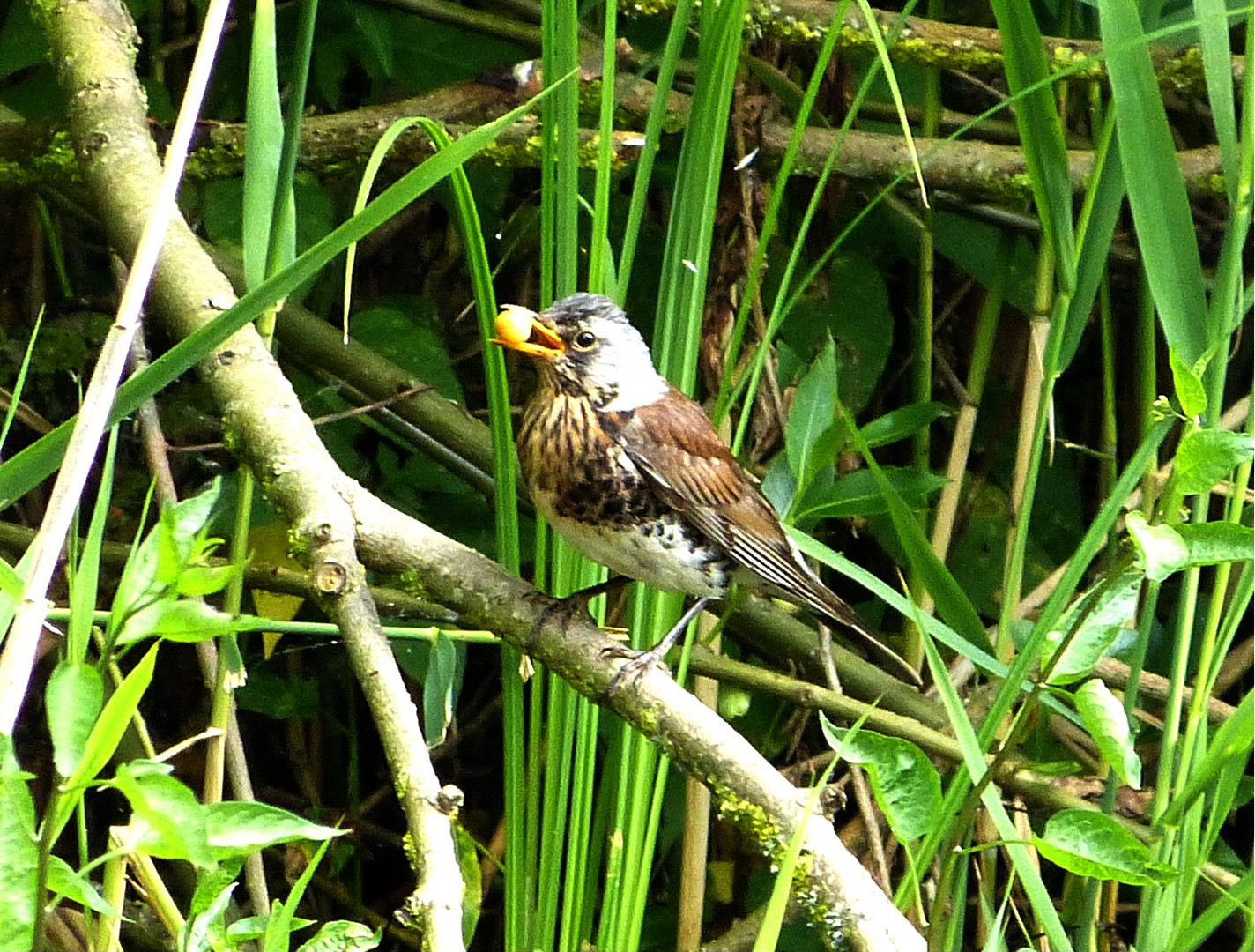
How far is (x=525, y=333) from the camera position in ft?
7.94

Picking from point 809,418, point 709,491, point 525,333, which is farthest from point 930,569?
point 525,333

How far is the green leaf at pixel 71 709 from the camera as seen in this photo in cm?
92

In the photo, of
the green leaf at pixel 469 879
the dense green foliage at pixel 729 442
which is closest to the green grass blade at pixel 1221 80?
the dense green foliage at pixel 729 442

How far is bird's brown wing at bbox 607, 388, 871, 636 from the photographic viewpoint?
2.42 m

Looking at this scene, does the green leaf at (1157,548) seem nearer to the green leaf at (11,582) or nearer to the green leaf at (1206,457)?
the green leaf at (1206,457)

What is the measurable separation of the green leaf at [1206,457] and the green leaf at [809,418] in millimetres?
930

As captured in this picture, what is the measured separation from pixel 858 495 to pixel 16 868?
159cm

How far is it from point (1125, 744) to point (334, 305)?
90.3 inches

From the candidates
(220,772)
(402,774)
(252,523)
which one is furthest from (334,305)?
(402,774)

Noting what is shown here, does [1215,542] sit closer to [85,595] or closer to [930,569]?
[930,569]

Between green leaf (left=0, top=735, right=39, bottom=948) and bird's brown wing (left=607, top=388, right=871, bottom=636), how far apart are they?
157cm

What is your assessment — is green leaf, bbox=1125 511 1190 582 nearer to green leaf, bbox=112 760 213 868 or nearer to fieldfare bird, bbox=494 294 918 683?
green leaf, bbox=112 760 213 868

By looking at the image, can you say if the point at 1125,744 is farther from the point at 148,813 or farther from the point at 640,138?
the point at 640,138

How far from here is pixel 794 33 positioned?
2.70m
